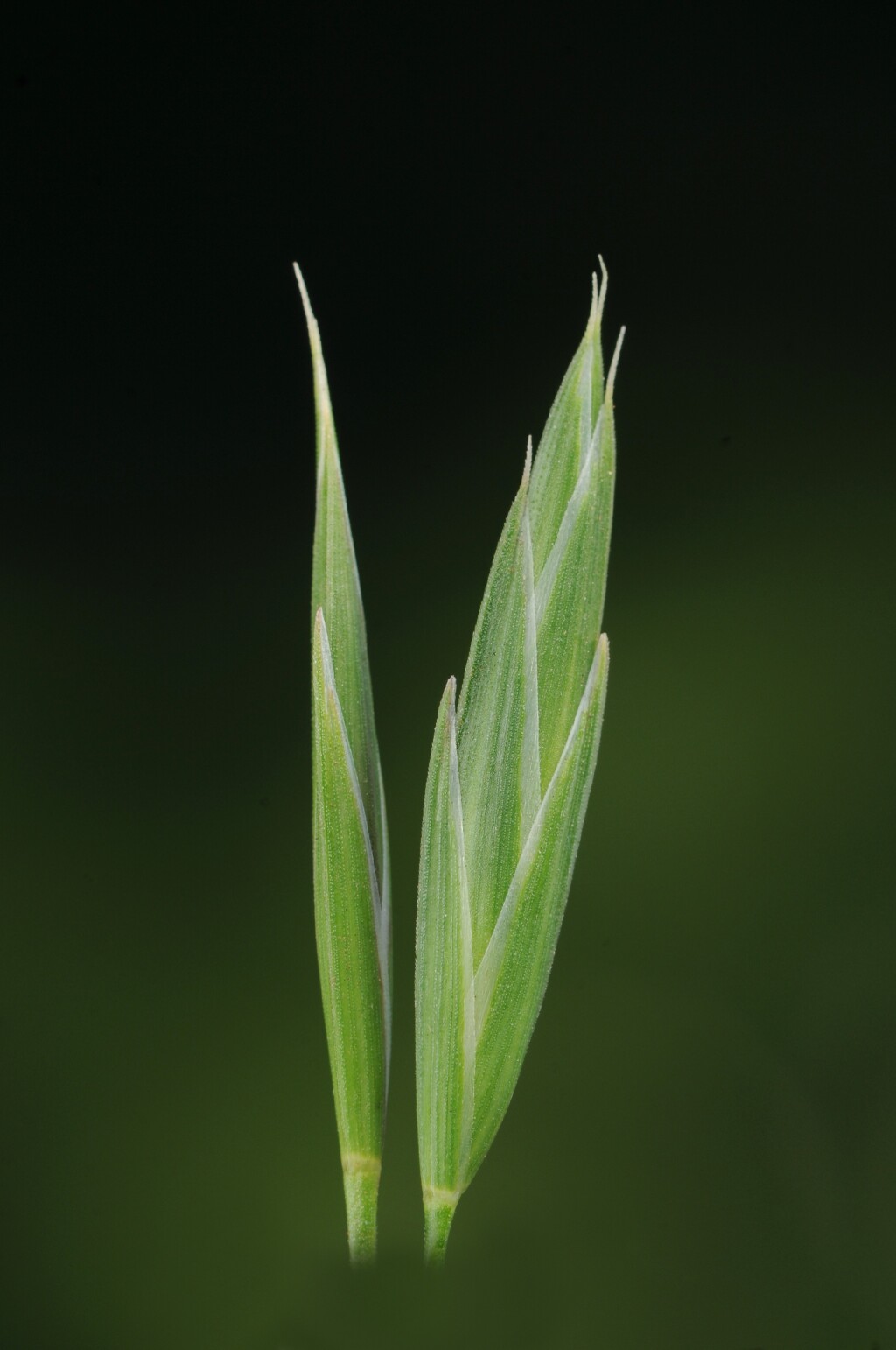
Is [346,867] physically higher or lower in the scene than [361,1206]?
higher

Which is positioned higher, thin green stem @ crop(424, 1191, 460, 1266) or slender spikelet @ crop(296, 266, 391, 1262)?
slender spikelet @ crop(296, 266, 391, 1262)

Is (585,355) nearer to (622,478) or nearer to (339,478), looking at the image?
(339,478)

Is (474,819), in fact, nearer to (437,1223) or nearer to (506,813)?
(506,813)

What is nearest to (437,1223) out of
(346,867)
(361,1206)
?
(361,1206)

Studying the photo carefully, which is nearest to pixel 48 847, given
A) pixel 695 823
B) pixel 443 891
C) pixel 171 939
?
pixel 171 939
